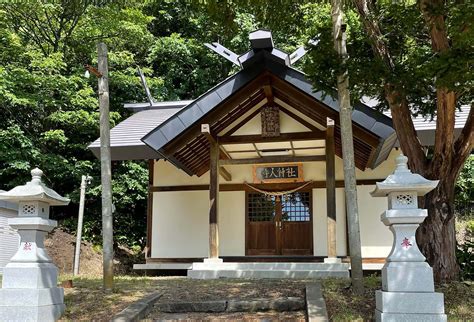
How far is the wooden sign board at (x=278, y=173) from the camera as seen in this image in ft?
37.4

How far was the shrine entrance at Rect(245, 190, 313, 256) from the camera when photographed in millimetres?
11562

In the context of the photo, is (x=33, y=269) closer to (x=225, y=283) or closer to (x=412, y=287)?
(x=225, y=283)

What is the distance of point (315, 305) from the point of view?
5121 millimetres

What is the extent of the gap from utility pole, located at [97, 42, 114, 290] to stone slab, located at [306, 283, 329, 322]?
109 inches

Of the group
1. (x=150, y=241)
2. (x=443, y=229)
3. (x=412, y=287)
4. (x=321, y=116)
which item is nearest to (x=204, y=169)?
(x=150, y=241)

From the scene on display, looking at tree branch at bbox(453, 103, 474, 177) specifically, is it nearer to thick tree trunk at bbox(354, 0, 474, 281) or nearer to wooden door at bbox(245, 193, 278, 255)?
thick tree trunk at bbox(354, 0, 474, 281)

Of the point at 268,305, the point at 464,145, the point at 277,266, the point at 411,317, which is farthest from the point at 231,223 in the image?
the point at 411,317

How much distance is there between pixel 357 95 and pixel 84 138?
1290cm

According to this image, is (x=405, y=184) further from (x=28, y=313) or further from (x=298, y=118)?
(x=298, y=118)

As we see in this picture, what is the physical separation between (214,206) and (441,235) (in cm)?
485

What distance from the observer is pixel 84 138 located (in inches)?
664

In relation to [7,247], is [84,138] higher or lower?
higher

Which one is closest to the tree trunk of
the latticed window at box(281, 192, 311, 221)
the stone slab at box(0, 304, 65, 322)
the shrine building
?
the shrine building

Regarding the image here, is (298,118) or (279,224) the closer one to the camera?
(298,118)
